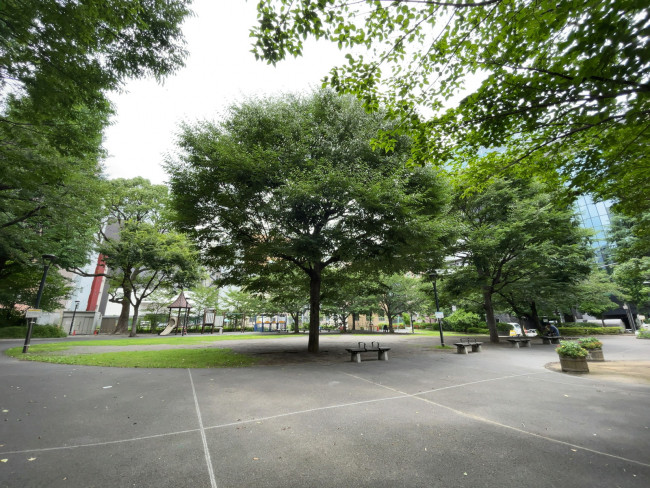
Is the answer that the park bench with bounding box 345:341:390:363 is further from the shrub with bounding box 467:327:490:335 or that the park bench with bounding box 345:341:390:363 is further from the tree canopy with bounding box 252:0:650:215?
the shrub with bounding box 467:327:490:335

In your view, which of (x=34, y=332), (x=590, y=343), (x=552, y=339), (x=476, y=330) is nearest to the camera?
(x=590, y=343)

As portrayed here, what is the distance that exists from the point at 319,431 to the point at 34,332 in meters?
29.7

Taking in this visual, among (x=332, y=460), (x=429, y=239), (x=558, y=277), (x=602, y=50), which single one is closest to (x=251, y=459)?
(x=332, y=460)

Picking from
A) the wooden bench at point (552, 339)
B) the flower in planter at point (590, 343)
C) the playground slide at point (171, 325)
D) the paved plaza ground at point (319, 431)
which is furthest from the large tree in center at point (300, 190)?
the playground slide at point (171, 325)

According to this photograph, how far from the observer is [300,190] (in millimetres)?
9289

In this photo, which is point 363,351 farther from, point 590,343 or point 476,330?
point 476,330

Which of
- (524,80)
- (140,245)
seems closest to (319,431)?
Result: (524,80)

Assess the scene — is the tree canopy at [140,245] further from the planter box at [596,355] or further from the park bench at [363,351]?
the planter box at [596,355]

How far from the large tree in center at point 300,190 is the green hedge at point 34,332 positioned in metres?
20.7

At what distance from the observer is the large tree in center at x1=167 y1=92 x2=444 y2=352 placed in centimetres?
1003

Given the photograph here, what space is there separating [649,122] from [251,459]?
7.98 meters

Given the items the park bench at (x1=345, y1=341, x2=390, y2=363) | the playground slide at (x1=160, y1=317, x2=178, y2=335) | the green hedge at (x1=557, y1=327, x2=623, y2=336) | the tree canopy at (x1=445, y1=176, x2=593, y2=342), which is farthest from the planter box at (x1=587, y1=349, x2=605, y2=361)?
the playground slide at (x1=160, y1=317, x2=178, y2=335)

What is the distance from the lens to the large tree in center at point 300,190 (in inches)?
395

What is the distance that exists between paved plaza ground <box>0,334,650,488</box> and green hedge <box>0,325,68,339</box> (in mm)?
19786
